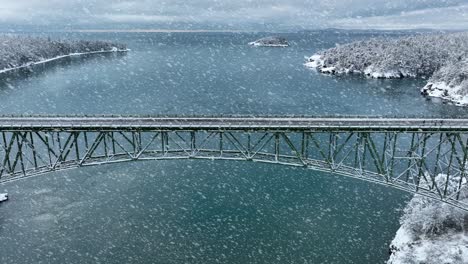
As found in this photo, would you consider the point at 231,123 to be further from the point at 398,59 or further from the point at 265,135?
the point at 398,59

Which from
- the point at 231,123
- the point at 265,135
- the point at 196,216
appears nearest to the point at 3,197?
the point at 196,216

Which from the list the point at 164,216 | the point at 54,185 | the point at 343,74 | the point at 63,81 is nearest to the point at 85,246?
the point at 164,216

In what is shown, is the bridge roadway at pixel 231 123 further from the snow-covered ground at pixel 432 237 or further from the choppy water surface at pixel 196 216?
the choppy water surface at pixel 196 216

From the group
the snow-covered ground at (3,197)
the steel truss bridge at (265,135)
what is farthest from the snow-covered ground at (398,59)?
the snow-covered ground at (3,197)

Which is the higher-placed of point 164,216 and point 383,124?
point 383,124

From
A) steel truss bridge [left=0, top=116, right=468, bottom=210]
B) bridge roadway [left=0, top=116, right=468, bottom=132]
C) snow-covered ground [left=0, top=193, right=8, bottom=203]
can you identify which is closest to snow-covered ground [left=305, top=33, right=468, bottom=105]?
bridge roadway [left=0, top=116, right=468, bottom=132]

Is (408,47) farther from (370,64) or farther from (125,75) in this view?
(125,75)

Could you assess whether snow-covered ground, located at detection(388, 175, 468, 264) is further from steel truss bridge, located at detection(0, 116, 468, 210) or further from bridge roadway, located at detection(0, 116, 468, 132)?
bridge roadway, located at detection(0, 116, 468, 132)
